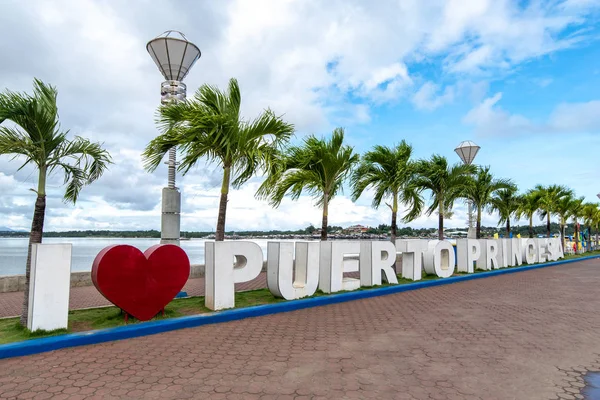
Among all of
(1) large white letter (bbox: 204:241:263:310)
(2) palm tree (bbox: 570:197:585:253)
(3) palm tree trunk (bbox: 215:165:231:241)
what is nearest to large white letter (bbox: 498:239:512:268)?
(3) palm tree trunk (bbox: 215:165:231:241)

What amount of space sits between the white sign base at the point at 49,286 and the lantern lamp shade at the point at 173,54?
14.4 ft

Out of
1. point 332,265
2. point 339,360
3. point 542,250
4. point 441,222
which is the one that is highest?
point 441,222

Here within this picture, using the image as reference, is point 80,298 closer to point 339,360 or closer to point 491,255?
point 339,360

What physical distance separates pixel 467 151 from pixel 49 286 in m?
16.2

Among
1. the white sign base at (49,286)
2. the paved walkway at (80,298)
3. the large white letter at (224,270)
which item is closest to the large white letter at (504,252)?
the paved walkway at (80,298)

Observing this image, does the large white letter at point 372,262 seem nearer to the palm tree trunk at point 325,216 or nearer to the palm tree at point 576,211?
the palm tree trunk at point 325,216

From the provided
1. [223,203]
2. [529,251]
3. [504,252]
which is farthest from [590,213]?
[223,203]

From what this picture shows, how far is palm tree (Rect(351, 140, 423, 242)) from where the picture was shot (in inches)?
550

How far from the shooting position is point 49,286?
206 inches

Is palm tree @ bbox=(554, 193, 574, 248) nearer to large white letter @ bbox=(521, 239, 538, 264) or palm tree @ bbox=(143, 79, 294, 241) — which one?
large white letter @ bbox=(521, 239, 538, 264)

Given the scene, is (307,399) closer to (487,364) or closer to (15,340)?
(487,364)

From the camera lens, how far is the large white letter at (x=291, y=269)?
7.80 metres

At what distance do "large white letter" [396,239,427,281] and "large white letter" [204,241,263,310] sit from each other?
5370 mm

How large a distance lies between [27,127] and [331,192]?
8412 millimetres
